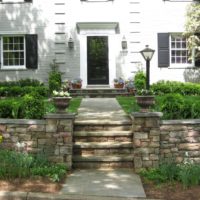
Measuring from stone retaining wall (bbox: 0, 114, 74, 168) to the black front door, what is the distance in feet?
36.2

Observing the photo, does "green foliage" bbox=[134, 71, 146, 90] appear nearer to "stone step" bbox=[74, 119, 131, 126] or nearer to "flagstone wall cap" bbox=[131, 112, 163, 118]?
"stone step" bbox=[74, 119, 131, 126]

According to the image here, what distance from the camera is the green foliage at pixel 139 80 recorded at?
16.8m

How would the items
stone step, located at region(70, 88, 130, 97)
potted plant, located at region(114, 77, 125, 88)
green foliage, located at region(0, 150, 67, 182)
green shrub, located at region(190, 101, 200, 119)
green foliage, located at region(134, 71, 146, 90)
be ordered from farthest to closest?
potted plant, located at region(114, 77, 125, 88) < stone step, located at region(70, 88, 130, 97) < green foliage, located at region(134, 71, 146, 90) < green shrub, located at region(190, 101, 200, 119) < green foliage, located at region(0, 150, 67, 182)

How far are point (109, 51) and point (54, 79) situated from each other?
9.76 feet

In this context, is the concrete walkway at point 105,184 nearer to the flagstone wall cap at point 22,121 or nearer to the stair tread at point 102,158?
the stair tread at point 102,158

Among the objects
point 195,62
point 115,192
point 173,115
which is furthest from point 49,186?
point 195,62

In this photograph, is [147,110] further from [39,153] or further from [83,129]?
[39,153]

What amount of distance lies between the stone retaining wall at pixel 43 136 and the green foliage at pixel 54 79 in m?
9.16

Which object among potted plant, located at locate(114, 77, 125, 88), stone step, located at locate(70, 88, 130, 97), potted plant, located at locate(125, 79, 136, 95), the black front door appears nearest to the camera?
stone step, located at locate(70, 88, 130, 97)

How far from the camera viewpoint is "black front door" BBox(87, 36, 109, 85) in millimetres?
19203

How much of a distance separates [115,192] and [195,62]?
1327 centimetres

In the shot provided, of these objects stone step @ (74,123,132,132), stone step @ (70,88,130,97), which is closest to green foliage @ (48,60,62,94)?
stone step @ (70,88,130,97)

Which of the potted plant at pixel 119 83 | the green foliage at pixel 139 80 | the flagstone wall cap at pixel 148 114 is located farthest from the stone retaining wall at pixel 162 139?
the potted plant at pixel 119 83

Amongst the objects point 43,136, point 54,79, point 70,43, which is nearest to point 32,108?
point 43,136
